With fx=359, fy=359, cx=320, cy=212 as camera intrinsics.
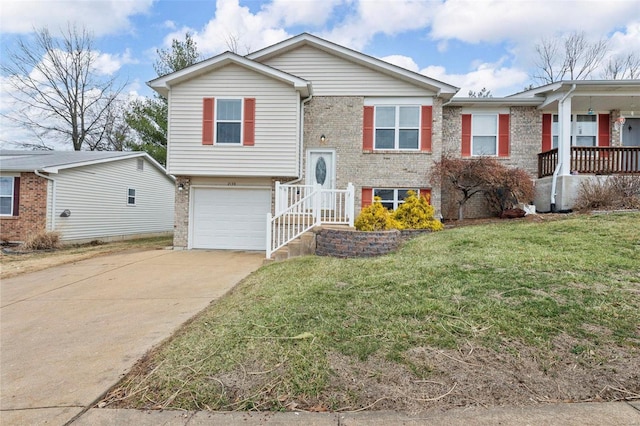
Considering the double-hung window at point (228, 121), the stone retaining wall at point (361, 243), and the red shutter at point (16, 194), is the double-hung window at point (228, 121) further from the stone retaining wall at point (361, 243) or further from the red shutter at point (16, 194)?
the red shutter at point (16, 194)

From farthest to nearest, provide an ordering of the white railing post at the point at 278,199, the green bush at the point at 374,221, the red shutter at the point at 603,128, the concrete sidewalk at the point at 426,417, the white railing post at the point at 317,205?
the red shutter at the point at 603,128
the white railing post at the point at 278,199
the white railing post at the point at 317,205
the green bush at the point at 374,221
the concrete sidewalk at the point at 426,417

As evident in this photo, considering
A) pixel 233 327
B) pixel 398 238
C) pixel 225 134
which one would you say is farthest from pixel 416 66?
pixel 233 327

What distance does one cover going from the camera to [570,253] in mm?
5949

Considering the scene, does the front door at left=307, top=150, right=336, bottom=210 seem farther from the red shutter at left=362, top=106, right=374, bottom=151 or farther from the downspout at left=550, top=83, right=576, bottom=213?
the downspout at left=550, top=83, right=576, bottom=213

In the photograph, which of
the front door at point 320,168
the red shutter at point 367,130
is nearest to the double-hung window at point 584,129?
the red shutter at point 367,130

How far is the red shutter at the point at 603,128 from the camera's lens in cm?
1333

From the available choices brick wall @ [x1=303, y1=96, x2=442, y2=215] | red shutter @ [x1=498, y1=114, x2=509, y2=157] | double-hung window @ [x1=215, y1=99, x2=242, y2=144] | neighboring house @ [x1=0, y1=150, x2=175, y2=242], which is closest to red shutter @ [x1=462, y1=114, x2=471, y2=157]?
red shutter @ [x1=498, y1=114, x2=509, y2=157]

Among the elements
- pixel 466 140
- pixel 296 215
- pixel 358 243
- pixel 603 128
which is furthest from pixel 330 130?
pixel 603 128

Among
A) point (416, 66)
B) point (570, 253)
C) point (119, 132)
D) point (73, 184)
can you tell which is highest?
point (416, 66)

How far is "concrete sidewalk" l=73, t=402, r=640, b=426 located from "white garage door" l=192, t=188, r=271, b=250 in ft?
31.7

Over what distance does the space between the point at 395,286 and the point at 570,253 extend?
3.32 metres

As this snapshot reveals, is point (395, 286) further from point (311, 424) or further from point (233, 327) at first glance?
point (311, 424)

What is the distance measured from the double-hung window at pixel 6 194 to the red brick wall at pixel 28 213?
301 millimetres

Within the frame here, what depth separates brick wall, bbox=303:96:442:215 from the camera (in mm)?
12117
